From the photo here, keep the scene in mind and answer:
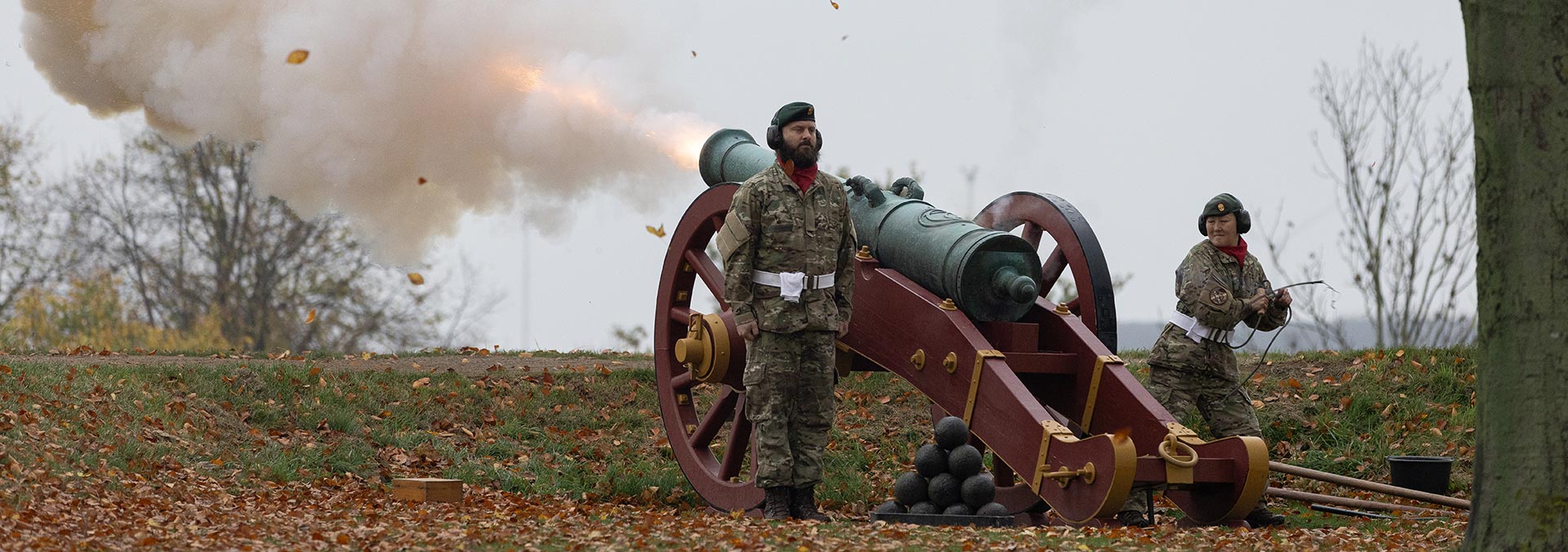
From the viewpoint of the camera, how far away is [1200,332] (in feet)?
25.6

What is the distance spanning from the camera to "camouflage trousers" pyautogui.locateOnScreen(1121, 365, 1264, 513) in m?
7.88

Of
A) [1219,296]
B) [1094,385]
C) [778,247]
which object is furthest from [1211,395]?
[778,247]

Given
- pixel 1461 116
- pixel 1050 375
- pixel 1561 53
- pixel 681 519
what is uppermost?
pixel 1461 116

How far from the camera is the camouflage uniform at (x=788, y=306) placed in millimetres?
7133

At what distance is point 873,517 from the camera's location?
24.2 ft

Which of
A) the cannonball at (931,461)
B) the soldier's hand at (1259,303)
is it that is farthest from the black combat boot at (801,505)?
the soldier's hand at (1259,303)

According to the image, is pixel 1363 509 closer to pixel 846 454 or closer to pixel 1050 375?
pixel 1050 375

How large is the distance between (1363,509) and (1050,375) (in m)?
1.80

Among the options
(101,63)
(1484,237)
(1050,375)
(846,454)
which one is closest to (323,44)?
(101,63)

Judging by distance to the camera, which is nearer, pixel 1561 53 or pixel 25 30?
pixel 1561 53

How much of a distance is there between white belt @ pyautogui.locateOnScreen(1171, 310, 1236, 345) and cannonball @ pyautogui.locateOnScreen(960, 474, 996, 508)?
52.5 inches

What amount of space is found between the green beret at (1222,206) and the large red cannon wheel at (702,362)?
88.8 inches

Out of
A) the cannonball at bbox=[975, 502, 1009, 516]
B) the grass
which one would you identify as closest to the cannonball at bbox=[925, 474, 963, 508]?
the cannonball at bbox=[975, 502, 1009, 516]

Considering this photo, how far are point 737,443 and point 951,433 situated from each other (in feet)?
4.29
